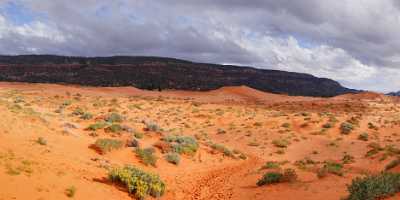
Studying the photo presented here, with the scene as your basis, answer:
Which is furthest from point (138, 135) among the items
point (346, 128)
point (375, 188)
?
point (346, 128)

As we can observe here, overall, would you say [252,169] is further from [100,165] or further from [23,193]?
[23,193]

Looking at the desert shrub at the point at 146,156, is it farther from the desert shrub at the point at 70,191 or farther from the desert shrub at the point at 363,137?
the desert shrub at the point at 363,137

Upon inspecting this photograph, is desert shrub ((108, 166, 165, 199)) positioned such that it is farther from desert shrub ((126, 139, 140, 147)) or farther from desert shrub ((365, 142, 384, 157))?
desert shrub ((365, 142, 384, 157))

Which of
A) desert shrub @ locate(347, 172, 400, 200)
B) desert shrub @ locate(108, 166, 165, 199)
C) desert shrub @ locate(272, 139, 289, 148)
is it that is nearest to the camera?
desert shrub @ locate(347, 172, 400, 200)

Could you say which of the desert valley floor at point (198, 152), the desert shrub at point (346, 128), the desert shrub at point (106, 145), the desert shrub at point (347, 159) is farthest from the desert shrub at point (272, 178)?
the desert shrub at point (346, 128)

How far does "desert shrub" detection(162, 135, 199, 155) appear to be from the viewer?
22202mm

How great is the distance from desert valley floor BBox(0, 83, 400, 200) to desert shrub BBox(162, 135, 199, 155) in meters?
0.27

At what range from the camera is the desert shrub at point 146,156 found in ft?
63.4

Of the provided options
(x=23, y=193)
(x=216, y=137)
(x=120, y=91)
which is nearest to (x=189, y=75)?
(x=120, y=91)

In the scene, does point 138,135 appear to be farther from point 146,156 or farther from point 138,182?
point 138,182

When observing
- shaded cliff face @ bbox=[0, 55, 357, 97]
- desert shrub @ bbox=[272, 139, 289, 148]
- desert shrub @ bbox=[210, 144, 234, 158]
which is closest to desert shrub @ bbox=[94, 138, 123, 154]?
desert shrub @ bbox=[210, 144, 234, 158]

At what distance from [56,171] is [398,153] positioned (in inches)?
727

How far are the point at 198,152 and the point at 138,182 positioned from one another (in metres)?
9.39

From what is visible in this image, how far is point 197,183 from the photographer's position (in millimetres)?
17578
